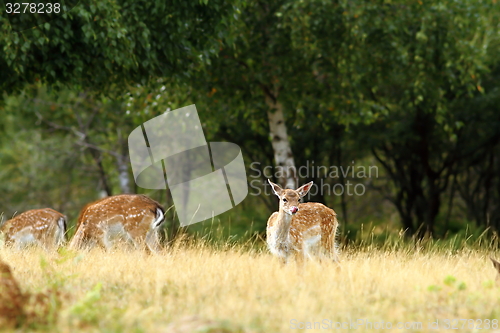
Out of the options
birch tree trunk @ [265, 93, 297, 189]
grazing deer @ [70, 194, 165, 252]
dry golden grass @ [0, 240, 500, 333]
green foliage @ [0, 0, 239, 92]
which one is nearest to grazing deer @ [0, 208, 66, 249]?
grazing deer @ [70, 194, 165, 252]

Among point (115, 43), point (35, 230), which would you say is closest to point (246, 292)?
point (115, 43)

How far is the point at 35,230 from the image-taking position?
952 cm

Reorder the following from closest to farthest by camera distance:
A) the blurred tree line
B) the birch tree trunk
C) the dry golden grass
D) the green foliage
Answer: the dry golden grass, the green foliage, the blurred tree line, the birch tree trunk

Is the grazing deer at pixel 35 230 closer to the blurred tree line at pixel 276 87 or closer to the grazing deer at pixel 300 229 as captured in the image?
the blurred tree line at pixel 276 87

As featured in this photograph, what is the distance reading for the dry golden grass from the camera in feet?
15.9

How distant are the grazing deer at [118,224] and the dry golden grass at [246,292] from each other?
1.20 m

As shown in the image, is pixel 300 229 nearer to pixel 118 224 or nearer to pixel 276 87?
pixel 118 224

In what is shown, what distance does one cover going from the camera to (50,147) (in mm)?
19562

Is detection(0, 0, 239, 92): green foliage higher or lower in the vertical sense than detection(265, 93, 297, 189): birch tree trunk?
higher

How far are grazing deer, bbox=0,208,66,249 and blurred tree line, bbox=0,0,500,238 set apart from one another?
1951 millimetres

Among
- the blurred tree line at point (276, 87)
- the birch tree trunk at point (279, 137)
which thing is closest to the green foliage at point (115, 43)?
the blurred tree line at point (276, 87)

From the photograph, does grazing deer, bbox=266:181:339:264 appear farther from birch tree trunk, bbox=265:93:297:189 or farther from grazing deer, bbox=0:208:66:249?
birch tree trunk, bbox=265:93:297:189

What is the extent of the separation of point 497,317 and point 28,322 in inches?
143

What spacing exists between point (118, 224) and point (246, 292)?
3.56 meters
